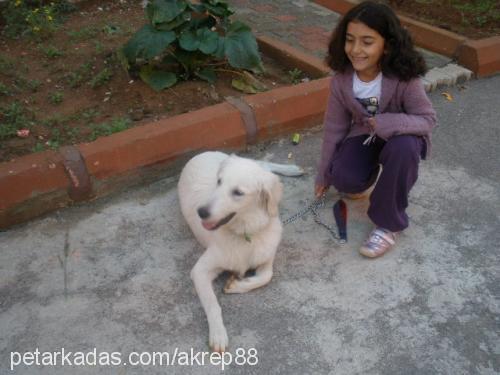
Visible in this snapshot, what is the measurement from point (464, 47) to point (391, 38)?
2.60 m

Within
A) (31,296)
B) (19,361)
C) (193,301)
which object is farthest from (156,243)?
(19,361)

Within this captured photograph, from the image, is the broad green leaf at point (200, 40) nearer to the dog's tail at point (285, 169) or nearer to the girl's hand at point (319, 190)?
the dog's tail at point (285, 169)

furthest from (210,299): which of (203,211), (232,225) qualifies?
(203,211)

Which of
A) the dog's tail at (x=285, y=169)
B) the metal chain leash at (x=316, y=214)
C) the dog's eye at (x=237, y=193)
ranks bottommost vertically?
the metal chain leash at (x=316, y=214)

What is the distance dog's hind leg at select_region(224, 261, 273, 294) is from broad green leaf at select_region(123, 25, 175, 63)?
1.82 m

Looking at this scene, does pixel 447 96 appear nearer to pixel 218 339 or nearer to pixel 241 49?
pixel 241 49

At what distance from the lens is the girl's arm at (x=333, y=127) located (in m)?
2.81

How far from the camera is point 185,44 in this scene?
11.5ft

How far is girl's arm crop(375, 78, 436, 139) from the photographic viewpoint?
→ 2.52m

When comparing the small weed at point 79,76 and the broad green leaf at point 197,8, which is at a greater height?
the broad green leaf at point 197,8

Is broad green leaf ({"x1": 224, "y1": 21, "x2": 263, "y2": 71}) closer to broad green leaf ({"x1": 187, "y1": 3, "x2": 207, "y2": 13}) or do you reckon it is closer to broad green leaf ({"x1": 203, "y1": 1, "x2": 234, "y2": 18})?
broad green leaf ({"x1": 203, "y1": 1, "x2": 234, "y2": 18})

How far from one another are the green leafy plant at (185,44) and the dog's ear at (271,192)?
1.65 metres

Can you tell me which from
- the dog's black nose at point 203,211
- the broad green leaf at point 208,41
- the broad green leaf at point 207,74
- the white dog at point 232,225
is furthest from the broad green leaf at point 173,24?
the dog's black nose at point 203,211

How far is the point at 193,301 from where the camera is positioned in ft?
7.97
